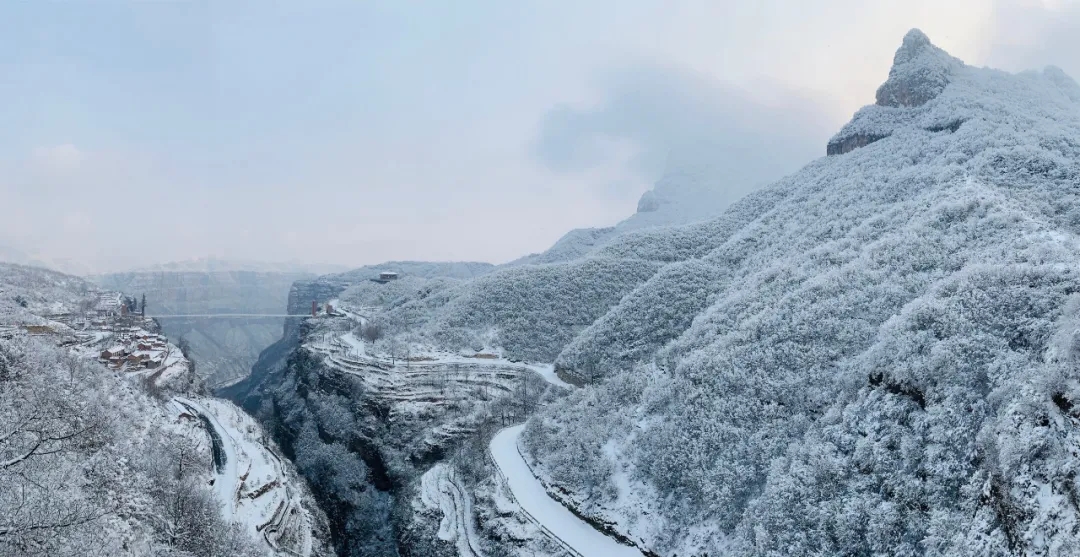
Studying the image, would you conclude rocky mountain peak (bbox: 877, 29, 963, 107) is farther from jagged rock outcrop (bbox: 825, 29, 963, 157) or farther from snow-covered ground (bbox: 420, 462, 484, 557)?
snow-covered ground (bbox: 420, 462, 484, 557)

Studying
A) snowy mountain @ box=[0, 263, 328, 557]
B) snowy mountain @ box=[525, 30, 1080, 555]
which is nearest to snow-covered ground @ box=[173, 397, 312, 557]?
snowy mountain @ box=[0, 263, 328, 557]

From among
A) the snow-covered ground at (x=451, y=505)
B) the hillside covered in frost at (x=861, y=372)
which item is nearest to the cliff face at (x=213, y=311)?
the snow-covered ground at (x=451, y=505)

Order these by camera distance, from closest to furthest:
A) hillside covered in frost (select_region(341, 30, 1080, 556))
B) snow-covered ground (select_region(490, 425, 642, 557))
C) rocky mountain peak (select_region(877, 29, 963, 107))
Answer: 1. hillside covered in frost (select_region(341, 30, 1080, 556))
2. snow-covered ground (select_region(490, 425, 642, 557))
3. rocky mountain peak (select_region(877, 29, 963, 107))

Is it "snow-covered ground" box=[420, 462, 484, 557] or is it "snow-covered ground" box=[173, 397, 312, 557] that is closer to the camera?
"snow-covered ground" box=[420, 462, 484, 557]

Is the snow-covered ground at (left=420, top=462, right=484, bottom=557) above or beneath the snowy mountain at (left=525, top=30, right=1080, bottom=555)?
beneath

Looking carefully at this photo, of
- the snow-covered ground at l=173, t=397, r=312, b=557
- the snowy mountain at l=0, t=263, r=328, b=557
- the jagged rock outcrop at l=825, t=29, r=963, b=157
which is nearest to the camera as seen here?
the snowy mountain at l=0, t=263, r=328, b=557

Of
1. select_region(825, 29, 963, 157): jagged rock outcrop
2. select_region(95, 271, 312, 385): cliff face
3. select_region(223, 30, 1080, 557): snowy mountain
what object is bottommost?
select_region(95, 271, 312, 385): cliff face
